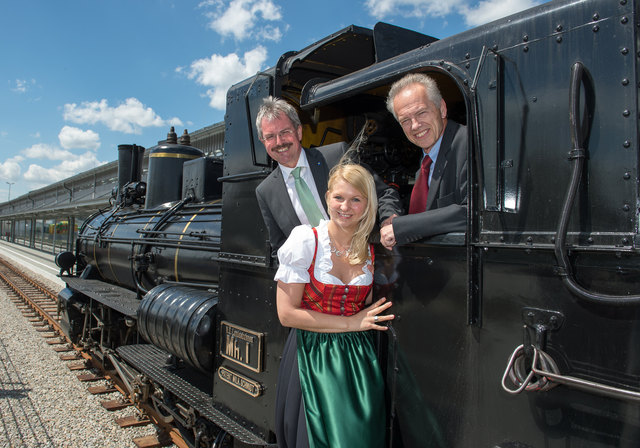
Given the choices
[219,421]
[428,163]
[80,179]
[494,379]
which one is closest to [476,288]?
[494,379]

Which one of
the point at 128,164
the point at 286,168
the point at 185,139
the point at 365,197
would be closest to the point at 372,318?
the point at 365,197

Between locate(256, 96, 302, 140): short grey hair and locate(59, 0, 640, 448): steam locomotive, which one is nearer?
locate(59, 0, 640, 448): steam locomotive

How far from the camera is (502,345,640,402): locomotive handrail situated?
4.26ft

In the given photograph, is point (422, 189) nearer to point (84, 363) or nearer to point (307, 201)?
point (307, 201)

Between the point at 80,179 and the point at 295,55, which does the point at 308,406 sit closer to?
the point at 295,55

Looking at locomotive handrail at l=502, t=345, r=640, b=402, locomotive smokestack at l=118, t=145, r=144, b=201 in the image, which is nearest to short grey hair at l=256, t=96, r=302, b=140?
locomotive handrail at l=502, t=345, r=640, b=402

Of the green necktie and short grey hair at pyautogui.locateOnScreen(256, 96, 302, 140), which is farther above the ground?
short grey hair at pyautogui.locateOnScreen(256, 96, 302, 140)

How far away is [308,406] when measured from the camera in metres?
1.99

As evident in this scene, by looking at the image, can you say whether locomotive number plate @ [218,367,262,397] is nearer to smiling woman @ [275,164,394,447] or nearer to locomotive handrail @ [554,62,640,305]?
smiling woman @ [275,164,394,447]

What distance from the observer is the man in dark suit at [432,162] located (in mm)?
1825

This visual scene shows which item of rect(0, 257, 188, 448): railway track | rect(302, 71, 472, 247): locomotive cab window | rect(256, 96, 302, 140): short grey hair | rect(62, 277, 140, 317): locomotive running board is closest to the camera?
rect(302, 71, 472, 247): locomotive cab window

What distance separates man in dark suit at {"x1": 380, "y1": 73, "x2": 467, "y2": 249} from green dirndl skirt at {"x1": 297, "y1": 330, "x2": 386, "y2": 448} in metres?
0.55

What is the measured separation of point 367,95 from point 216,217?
2742 mm

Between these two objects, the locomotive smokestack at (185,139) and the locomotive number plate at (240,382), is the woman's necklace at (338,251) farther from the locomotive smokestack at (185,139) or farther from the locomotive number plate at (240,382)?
the locomotive smokestack at (185,139)
